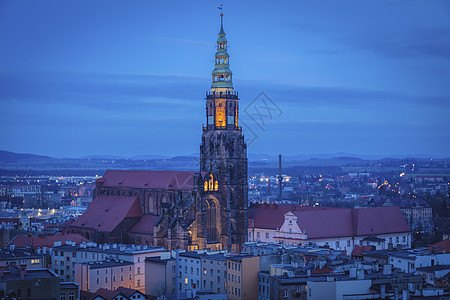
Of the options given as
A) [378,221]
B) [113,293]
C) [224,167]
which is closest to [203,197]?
[224,167]

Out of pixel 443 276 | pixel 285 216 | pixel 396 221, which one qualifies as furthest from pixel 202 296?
pixel 396 221

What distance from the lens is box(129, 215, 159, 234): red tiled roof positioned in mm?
130125

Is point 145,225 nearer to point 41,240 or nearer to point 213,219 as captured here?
point 213,219

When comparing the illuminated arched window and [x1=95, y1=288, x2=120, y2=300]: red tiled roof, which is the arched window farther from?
[x1=95, y1=288, x2=120, y2=300]: red tiled roof

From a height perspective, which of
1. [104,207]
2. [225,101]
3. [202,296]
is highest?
[225,101]

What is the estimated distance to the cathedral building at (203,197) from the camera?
420ft

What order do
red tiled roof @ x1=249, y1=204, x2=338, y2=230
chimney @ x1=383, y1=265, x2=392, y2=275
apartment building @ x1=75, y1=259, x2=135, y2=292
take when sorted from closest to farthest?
chimney @ x1=383, y1=265, x2=392, y2=275, apartment building @ x1=75, y1=259, x2=135, y2=292, red tiled roof @ x1=249, y1=204, x2=338, y2=230

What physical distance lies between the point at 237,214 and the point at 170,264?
33802 mm

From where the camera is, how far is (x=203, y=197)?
129 metres

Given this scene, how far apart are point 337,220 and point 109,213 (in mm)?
34864

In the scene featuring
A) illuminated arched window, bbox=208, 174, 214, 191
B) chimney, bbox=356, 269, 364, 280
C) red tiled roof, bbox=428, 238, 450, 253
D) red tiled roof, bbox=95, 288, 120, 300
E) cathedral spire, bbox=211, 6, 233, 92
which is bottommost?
red tiled roof, bbox=95, 288, 120, 300

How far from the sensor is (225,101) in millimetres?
137125

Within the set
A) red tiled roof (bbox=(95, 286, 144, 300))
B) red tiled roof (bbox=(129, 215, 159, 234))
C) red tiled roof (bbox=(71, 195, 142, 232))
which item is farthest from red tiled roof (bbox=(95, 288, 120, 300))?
red tiled roof (bbox=(71, 195, 142, 232))

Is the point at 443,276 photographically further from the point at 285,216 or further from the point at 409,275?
the point at 285,216
